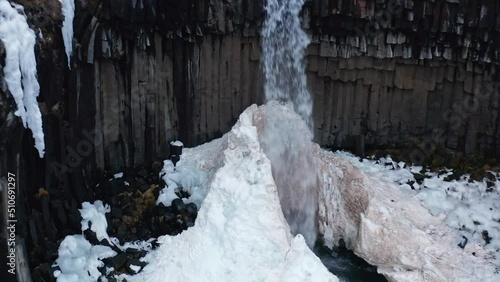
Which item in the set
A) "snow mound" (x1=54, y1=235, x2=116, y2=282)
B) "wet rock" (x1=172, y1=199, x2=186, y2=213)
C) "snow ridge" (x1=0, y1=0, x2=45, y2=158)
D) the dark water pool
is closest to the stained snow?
the dark water pool

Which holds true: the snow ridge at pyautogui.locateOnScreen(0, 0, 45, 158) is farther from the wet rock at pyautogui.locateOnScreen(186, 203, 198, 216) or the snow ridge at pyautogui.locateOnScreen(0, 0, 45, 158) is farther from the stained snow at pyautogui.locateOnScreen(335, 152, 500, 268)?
the stained snow at pyautogui.locateOnScreen(335, 152, 500, 268)

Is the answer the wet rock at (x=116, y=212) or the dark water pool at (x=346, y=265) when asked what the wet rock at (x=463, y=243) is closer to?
the dark water pool at (x=346, y=265)

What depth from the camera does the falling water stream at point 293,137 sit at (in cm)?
1126

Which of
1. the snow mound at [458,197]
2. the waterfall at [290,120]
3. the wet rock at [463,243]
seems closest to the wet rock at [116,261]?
the waterfall at [290,120]

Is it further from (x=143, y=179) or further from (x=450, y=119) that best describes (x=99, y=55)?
(x=450, y=119)

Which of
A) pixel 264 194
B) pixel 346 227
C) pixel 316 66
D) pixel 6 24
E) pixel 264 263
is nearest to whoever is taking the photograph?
pixel 6 24

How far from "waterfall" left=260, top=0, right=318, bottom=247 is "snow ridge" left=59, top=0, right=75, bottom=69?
3.81 meters

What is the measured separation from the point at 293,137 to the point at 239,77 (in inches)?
67.2

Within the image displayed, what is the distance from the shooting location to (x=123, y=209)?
10719mm

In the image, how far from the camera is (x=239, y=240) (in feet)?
31.5

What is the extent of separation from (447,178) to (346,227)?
2.27 m

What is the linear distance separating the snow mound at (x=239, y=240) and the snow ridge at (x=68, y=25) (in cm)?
303

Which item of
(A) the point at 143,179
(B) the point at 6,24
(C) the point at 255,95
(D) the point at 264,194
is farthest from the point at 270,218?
(B) the point at 6,24

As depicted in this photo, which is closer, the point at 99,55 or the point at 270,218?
the point at 270,218
